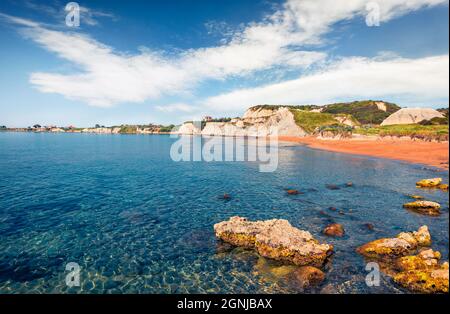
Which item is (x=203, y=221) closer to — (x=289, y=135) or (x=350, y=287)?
(x=350, y=287)

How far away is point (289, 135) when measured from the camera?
194000mm

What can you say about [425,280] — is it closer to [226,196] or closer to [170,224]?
[170,224]

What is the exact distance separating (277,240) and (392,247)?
872cm

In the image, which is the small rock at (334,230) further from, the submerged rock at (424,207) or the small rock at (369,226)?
the submerged rock at (424,207)

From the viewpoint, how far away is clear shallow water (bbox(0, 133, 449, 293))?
16.0m

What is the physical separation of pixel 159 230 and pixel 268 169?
3807cm

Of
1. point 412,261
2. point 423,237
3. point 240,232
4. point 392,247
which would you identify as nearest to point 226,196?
point 240,232

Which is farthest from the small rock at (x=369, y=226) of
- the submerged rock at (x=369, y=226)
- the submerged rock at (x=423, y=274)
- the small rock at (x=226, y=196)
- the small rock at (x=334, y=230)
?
the small rock at (x=226, y=196)

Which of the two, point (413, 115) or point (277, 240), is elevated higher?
point (413, 115)

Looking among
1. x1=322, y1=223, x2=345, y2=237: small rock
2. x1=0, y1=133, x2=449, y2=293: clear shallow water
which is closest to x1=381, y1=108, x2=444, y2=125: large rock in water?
x1=0, y1=133, x2=449, y2=293: clear shallow water

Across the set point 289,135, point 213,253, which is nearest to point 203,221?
point 213,253

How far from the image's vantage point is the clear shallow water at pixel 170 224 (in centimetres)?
1602

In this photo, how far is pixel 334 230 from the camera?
22891mm

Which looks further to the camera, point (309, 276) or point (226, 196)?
point (226, 196)
